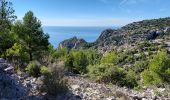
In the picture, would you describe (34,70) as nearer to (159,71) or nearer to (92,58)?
(159,71)

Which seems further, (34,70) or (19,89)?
(34,70)

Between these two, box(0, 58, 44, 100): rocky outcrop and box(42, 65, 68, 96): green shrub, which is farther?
box(42, 65, 68, 96): green shrub

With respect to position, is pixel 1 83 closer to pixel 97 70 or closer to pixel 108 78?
pixel 108 78

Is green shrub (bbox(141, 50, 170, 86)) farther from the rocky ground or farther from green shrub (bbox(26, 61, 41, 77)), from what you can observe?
green shrub (bbox(26, 61, 41, 77))

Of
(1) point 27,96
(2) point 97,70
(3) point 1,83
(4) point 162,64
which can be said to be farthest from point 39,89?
(4) point 162,64

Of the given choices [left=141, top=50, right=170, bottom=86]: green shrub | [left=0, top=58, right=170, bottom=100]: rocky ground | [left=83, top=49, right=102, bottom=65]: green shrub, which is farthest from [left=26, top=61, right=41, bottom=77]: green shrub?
[left=83, top=49, right=102, bottom=65]: green shrub

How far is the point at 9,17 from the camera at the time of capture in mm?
29438

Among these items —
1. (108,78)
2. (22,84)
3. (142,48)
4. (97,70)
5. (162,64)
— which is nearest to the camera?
(22,84)

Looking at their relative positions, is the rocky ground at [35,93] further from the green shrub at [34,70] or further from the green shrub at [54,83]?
the green shrub at [34,70]

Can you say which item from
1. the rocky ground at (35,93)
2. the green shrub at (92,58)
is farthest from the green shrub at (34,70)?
the green shrub at (92,58)

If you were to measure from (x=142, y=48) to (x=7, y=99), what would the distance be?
574 feet

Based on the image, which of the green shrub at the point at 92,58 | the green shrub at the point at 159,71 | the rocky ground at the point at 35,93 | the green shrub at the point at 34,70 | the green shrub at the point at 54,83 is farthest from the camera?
the green shrub at the point at 92,58

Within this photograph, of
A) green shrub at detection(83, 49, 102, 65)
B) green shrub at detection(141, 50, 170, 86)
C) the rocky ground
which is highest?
the rocky ground

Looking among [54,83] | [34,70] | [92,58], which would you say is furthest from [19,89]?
[92,58]
